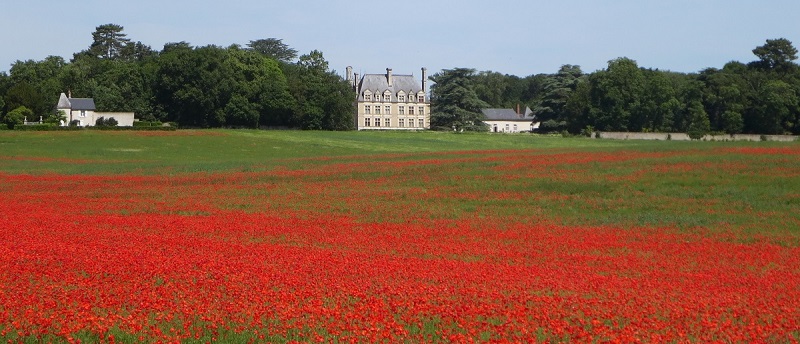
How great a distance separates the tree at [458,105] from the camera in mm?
147375

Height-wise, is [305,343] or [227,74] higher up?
[227,74]

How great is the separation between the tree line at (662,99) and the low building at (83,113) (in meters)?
52.4

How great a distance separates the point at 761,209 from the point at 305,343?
78.9ft

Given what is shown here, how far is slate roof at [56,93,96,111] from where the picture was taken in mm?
132375

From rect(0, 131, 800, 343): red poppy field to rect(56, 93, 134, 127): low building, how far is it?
8680 centimetres

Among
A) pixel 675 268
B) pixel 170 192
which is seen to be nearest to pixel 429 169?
pixel 170 192

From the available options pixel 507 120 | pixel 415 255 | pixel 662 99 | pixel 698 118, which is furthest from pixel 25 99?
pixel 415 255

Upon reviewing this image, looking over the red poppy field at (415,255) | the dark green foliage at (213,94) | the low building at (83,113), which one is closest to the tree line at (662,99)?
the dark green foliage at (213,94)

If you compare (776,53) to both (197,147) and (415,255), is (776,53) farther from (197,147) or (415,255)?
(415,255)

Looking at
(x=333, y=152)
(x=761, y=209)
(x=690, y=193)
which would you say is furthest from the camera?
(x=333, y=152)

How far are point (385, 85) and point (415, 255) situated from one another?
155 m

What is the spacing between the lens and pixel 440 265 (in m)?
17.2

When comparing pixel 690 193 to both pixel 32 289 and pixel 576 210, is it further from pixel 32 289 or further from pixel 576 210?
pixel 32 289

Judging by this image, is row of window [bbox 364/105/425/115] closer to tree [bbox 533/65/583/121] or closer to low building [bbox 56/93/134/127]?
tree [bbox 533/65/583/121]
